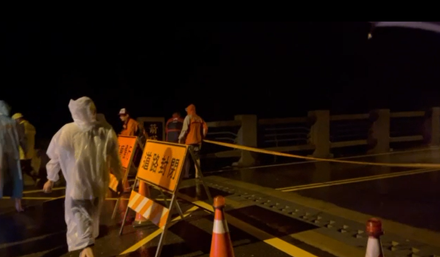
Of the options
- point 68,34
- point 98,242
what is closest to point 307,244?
point 98,242

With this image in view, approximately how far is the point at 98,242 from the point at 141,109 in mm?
32647

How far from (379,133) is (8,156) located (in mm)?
11431

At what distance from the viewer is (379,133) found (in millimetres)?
14102

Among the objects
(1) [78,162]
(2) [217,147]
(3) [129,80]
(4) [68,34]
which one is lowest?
(2) [217,147]

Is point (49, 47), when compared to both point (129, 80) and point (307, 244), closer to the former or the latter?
point (129, 80)

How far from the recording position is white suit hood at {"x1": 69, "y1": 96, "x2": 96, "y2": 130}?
14.4 feet

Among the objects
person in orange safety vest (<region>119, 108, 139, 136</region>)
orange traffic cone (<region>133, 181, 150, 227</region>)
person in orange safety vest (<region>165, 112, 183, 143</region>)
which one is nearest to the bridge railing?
person in orange safety vest (<region>165, 112, 183, 143</region>)

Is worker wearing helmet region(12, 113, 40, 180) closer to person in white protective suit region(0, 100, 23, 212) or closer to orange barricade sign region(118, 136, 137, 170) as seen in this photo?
person in white protective suit region(0, 100, 23, 212)

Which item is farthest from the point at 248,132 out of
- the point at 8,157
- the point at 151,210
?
→ the point at 151,210

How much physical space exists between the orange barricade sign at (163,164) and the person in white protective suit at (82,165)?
87 cm

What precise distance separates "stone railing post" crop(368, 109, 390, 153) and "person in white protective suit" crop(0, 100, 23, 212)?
36.2 feet

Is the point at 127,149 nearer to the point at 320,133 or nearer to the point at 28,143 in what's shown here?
the point at 28,143

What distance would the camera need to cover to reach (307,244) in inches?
206

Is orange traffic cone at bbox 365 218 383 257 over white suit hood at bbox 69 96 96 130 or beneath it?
beneath
